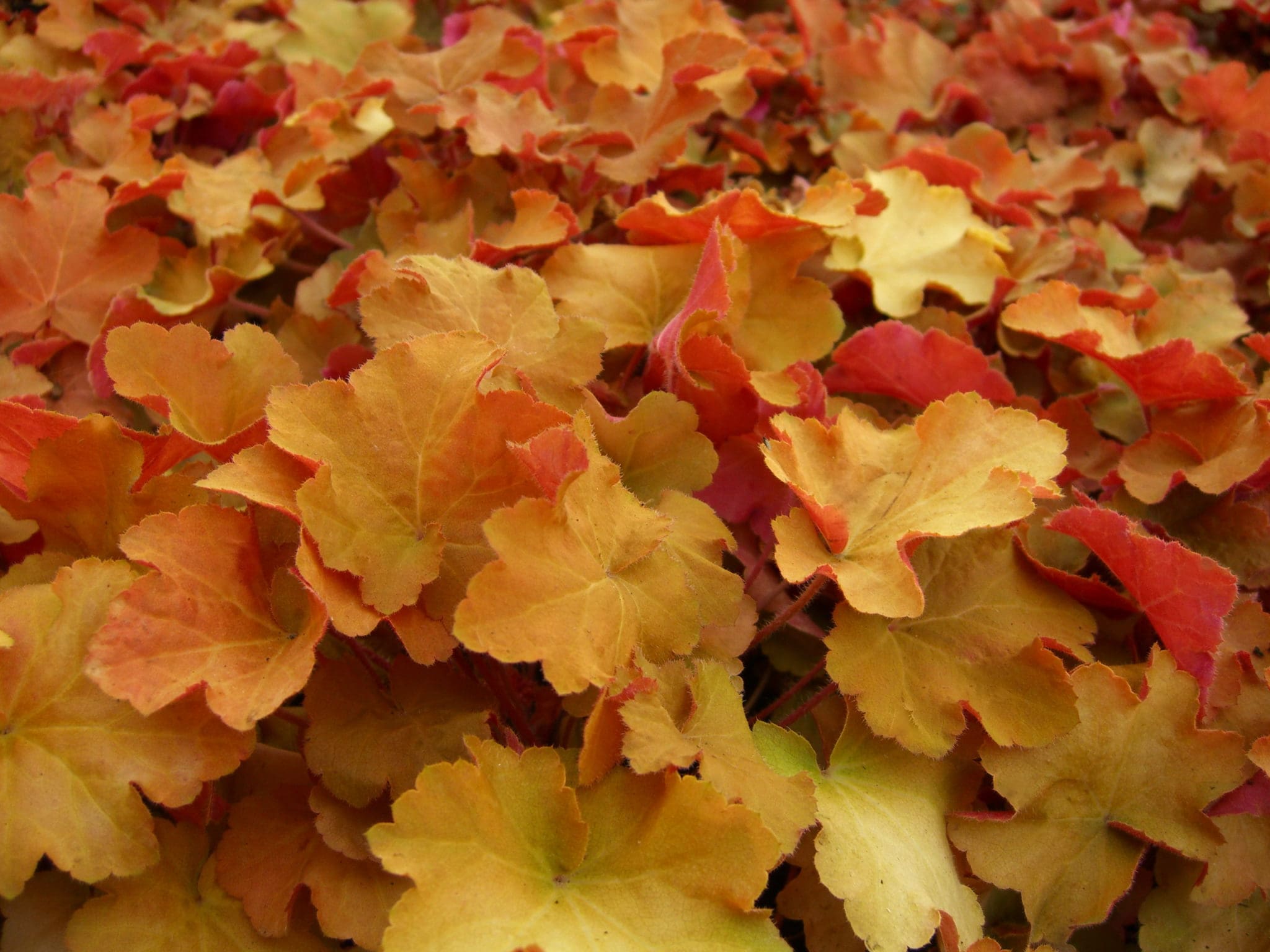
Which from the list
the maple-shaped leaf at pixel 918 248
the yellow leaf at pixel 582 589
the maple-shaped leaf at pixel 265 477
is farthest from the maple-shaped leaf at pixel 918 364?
the maple-shaped leaf at pixel 265 477

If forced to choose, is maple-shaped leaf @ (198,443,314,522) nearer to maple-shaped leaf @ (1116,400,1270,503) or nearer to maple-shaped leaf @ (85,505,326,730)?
maple-shaped leaf @ (85,505,326,730)

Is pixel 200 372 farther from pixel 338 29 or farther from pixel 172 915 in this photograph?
pixel 338 29

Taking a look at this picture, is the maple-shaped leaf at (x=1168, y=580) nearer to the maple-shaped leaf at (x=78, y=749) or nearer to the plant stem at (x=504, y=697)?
the plant stem at (x=504, y=697)

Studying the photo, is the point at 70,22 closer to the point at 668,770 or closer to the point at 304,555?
the point at 304,555

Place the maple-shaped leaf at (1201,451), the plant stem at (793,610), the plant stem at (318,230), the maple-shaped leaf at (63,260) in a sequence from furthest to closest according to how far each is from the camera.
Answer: the plant stem at (318,230) < the maple-shaped leaf at (63,260) < the maple-shaped leaf at (1201,451) < the plant stem at (793,610)

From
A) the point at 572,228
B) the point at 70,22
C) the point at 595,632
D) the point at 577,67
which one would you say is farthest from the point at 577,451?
the point at 70,22

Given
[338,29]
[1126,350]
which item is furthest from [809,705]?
[338,29]

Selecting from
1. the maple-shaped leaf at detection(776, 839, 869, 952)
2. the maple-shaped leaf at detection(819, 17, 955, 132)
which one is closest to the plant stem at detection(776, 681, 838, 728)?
the maple-shaped leaf at detection(776, 839, 869, 952)
